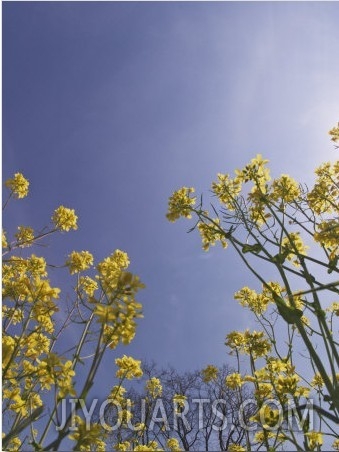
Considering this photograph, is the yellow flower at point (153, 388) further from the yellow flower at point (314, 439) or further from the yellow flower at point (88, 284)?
the yellow flower at point (314, 439)

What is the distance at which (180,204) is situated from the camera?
14.3 ft

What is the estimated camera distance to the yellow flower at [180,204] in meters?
4.32

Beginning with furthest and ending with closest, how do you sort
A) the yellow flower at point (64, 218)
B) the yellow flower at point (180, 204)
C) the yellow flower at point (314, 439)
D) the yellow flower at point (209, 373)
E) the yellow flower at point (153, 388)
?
1. the yellow flower at point (153, 388)
2. the yellow flower at point (209, 373)
3. the yellow flower at point (64, 218)
4. the yellow flower at point (180, 204)
5. the yellow flower at point (314, 439)

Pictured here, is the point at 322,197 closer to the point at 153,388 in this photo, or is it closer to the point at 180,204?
the point at 180,204

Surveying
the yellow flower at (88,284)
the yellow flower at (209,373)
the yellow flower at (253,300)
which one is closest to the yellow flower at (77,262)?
the yellow flower at (88,284)

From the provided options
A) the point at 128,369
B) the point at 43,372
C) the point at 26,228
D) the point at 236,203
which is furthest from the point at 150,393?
the point at 43,372

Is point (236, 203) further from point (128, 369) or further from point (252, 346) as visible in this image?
point (128, 369)

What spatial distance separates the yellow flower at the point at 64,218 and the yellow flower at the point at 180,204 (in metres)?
2.22

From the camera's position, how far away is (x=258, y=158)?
4098mm

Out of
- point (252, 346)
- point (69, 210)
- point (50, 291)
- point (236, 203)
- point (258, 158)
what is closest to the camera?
point (50, 291)

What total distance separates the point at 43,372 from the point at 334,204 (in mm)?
3000

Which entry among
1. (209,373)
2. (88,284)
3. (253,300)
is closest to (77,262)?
(88,284)

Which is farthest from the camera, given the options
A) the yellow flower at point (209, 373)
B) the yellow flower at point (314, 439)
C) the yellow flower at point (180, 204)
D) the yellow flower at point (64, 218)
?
the yellow flower at point (209, 373)

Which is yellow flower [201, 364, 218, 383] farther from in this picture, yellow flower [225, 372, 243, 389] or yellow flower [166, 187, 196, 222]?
yellow flower [166, 187, 196, 222]
